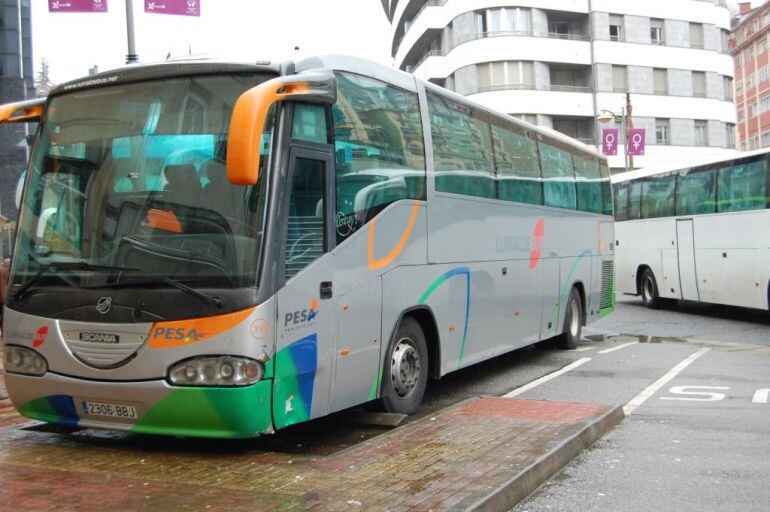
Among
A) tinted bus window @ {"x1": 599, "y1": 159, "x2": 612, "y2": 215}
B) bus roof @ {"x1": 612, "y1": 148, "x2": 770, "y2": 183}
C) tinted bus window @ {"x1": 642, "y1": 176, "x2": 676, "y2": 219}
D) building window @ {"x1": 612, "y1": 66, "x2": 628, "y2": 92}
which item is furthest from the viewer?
building window @ {"x1": 612, "y1": 66, "x2": 628, "y2": 92}

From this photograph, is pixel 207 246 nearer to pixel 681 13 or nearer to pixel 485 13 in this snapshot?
pixel 485 13

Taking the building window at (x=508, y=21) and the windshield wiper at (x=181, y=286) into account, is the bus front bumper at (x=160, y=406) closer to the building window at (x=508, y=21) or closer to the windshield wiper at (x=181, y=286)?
the windshield wiper at (x=181, y=286)

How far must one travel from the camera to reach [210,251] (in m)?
Answer: 5.68

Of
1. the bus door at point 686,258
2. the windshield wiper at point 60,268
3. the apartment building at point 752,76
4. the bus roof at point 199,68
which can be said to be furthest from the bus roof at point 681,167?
the apartment building at point 752,76

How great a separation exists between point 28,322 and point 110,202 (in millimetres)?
1118

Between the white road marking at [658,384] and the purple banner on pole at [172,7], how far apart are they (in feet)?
29.7

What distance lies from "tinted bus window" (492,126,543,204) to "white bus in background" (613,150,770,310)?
23.6ft

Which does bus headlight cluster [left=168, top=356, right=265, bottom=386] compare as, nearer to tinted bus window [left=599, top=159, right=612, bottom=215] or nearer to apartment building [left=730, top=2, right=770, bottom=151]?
tinted bus window [left=599, top=159, right=612, bottom=215]

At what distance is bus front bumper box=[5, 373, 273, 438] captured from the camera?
Result: 18.3 ft

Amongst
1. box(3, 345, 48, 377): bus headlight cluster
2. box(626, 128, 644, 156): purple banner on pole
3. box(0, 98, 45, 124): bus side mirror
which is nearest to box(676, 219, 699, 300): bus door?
box(626, 128, 644, 156): purple banner on pole

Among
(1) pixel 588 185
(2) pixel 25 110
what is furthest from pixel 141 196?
(1) pixel 588 185

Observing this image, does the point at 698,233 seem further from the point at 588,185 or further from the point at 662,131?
the point at 662,131

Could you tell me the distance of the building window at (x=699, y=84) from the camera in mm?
52625

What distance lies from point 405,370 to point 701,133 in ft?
164
